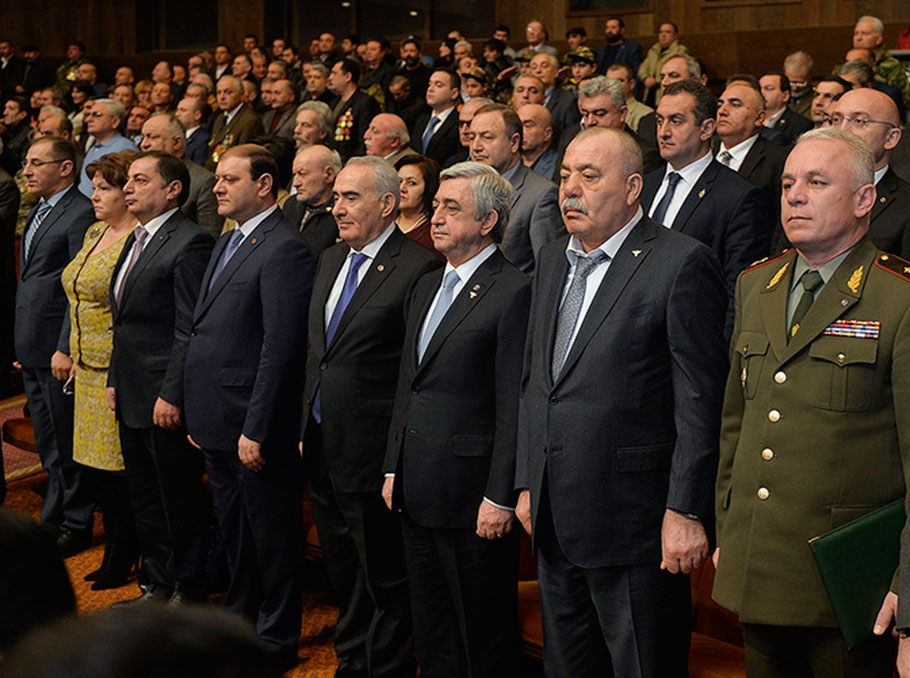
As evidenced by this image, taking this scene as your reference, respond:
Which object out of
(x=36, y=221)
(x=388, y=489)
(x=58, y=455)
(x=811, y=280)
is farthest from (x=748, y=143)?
(x=58, y=455)

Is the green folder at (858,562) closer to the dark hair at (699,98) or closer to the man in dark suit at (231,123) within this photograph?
the dark hair at (699,98)

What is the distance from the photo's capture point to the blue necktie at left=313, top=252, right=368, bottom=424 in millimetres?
3164

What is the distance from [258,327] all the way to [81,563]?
1.56 m

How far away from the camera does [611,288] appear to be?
2395 millimetres

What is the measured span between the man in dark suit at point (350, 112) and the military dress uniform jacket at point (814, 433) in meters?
4.93

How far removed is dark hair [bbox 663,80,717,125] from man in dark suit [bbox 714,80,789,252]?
0.60 metres

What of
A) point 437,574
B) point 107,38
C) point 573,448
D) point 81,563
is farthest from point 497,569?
point 107,38

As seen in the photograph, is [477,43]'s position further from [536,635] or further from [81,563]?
[536,635]

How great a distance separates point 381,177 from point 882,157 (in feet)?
4.97

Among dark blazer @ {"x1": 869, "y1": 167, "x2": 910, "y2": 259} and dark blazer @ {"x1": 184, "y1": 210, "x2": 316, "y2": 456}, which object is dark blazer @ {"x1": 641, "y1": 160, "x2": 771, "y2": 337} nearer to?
dark blazer @ {"x1": 869, "y1": 167, "x2": 910, "y2": 259}

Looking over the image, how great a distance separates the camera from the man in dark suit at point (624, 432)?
2.29m

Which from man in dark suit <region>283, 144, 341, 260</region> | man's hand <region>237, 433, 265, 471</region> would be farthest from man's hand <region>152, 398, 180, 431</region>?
man in dark suit <region>283, 144, 341, 260</region>

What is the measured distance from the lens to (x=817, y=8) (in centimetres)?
1014

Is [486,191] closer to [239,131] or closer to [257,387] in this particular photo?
[257,387]
